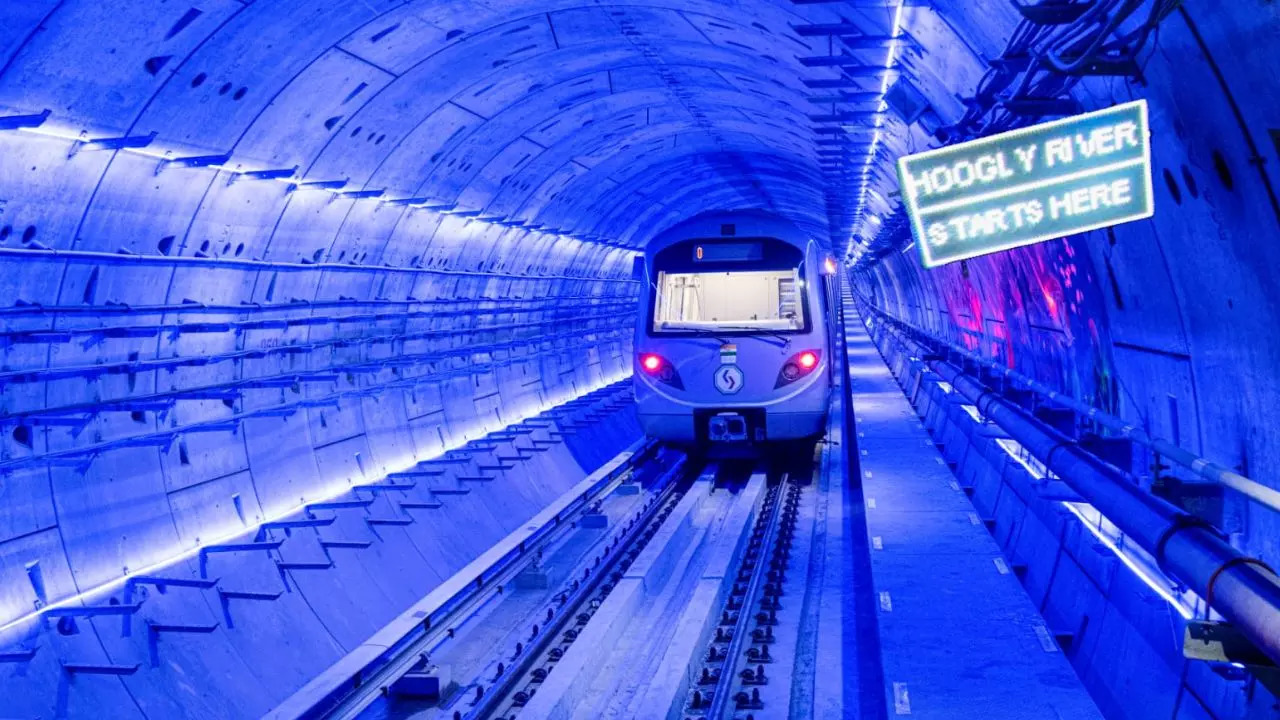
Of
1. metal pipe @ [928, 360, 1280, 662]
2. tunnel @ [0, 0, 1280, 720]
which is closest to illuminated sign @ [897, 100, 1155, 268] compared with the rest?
tunnel @ [0, 0, 1280, 720]

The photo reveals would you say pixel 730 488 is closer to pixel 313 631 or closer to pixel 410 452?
pixel 410 452

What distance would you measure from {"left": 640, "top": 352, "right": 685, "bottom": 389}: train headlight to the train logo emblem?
48 centimetres

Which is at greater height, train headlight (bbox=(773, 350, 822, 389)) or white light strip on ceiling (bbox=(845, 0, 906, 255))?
white light strip on ceiling (bbox=(845, 0, 906, 255))

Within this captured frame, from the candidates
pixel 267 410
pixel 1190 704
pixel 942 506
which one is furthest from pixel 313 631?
pixel 1190 704

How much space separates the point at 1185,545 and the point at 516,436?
36.0 feet

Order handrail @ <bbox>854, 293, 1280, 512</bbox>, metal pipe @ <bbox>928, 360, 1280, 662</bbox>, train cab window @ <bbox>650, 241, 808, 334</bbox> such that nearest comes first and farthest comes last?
metal pipe @ <bbox>928, 360, 1280, 662</bbox> < handrail @ <bbox>854, 293, 1280, 512</bbox> < train cab window @ <bbox>650, 241, 808, 334</bbox>

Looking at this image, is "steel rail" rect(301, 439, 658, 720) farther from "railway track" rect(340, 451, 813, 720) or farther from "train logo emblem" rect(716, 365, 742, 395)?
"train logo emblem" rect(716, 365, 742, 395)

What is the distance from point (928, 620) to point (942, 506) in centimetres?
378

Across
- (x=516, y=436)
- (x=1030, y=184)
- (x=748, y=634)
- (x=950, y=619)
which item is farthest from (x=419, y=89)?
(x=950, y=619)

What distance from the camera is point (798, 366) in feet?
43.8

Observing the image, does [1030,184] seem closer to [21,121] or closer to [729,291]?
[21,121]

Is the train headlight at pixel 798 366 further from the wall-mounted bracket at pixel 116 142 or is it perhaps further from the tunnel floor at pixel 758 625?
the wall-mounted bracket at pixel 116 142

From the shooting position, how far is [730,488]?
15.1 m

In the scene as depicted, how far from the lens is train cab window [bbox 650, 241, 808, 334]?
13.6 meters
